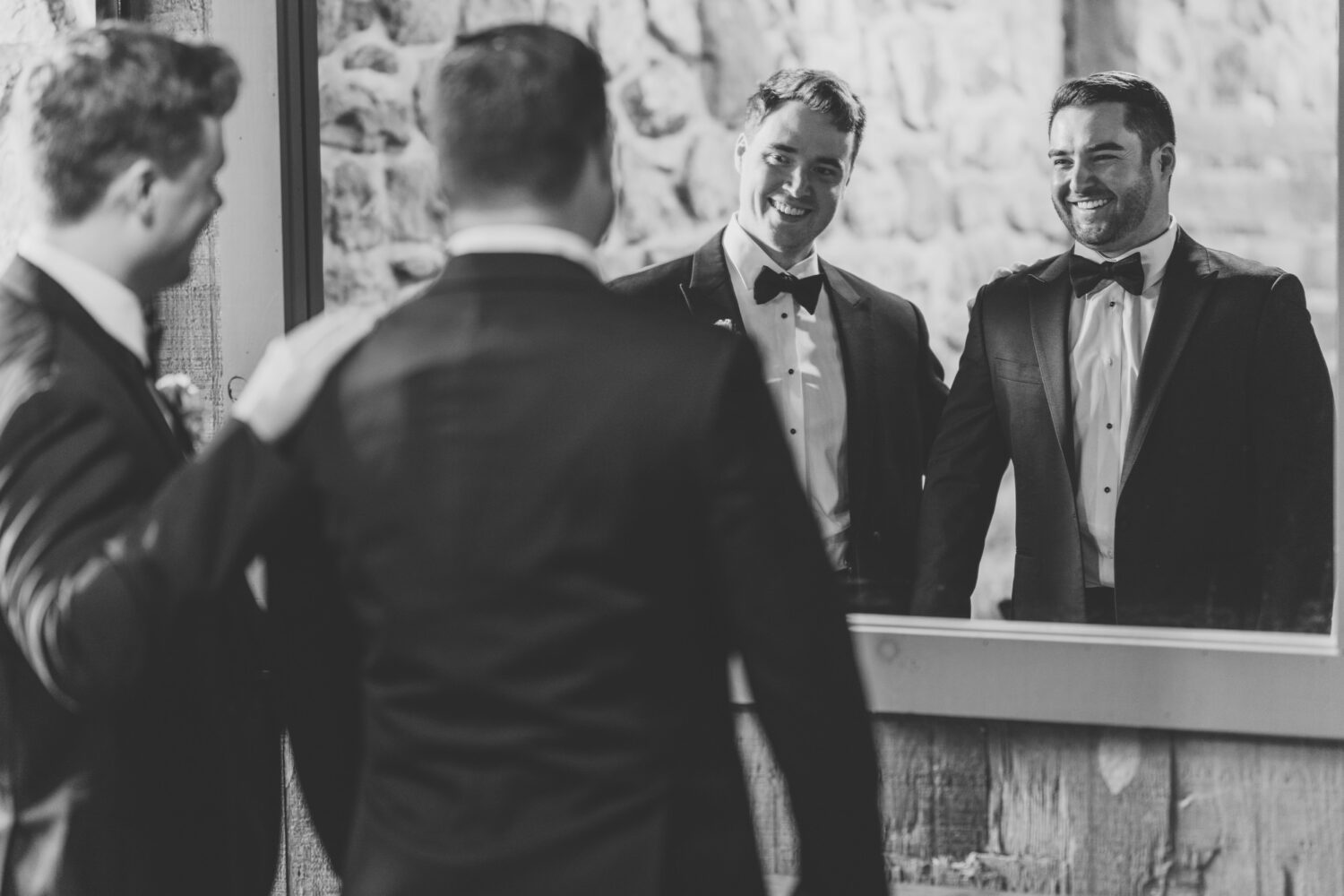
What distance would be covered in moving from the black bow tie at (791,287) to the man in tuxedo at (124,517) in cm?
174

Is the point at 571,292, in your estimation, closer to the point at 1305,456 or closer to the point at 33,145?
the point at 33,145

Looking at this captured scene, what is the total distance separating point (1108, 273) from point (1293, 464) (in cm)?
59

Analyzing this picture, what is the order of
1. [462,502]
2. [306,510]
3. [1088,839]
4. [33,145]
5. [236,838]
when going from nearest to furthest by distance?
[462,502]
[306,510]
[33,145]
[236,838]
[1088,839]

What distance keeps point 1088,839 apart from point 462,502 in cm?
240

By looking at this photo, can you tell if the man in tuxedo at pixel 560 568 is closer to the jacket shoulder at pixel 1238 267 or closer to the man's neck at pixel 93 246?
the man's neck at pixel 93 246

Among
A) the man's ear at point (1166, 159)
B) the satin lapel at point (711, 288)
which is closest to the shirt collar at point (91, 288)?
the satin lapel at point (711, 288)

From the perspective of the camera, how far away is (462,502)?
1.55 meters

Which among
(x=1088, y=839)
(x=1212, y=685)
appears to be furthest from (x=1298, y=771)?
(x=1088, y=839)

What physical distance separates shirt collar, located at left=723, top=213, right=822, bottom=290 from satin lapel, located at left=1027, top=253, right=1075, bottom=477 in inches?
21.5

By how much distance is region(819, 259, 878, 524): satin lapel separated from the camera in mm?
3479

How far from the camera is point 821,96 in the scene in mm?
3449

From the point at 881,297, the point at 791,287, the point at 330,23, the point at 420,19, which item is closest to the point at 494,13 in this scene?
the point at 420,19

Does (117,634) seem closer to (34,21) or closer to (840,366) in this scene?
(840,366)

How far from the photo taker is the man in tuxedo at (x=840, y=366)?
3461 millimetres
